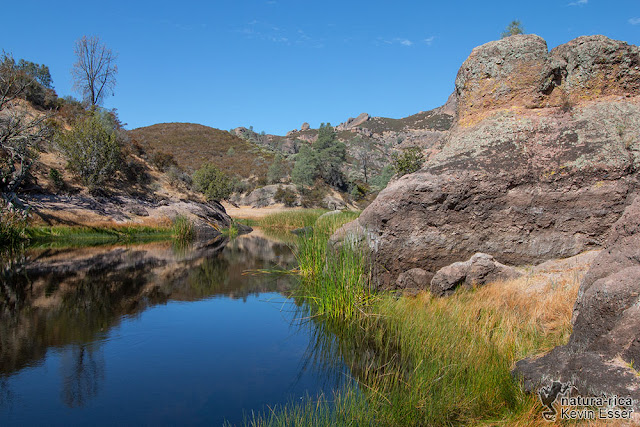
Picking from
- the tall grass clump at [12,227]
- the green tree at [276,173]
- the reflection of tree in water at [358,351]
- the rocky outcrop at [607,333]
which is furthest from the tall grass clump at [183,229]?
the green tree at [276,173]

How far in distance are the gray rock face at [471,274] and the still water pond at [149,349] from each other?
2170 millimetres

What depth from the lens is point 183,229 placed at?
21.8 meters

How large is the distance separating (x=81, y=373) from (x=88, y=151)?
66.8 feet

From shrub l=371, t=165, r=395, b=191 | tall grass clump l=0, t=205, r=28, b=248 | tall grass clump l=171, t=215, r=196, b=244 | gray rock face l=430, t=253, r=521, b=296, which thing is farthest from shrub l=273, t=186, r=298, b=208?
gray rock face l=430, t=253, r=521, b=296

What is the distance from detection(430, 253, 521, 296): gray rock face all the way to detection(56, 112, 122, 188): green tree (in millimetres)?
20540

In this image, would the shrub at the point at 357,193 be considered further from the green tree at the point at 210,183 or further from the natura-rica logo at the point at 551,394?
the natura-rica logo at the point at 551,394

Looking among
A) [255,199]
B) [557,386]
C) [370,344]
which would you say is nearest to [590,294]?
[557,386]

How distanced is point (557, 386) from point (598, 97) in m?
5.99

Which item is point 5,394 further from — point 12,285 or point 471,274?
point 12,285

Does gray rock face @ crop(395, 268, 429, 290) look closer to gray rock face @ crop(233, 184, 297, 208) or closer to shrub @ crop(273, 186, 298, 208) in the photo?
shrub @ crop(273, 186, 298, 208)

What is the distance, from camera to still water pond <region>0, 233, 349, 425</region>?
422 cm

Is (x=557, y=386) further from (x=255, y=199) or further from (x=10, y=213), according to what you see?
(x=255, y=199)

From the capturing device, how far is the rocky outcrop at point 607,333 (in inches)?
118

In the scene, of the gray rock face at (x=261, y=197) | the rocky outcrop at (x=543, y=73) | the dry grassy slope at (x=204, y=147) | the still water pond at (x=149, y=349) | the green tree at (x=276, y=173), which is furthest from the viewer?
the dry grassy slope at (x=204, y=147)
